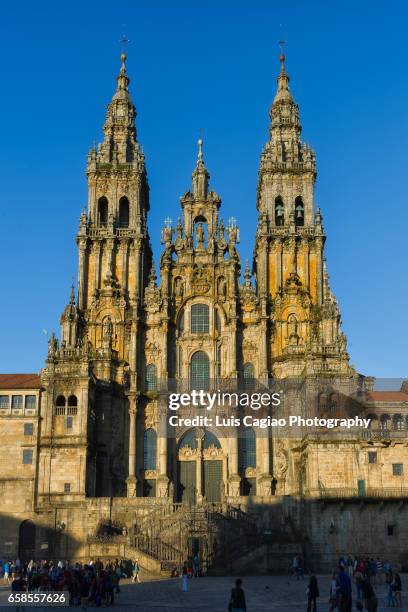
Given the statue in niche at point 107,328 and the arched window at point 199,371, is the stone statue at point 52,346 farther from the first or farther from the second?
the arched window at point 199,371

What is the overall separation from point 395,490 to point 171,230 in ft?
95.6

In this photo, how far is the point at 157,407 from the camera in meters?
66.0

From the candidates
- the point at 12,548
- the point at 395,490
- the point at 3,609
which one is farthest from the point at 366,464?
the point at 3,609

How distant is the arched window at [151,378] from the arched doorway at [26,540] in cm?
1458

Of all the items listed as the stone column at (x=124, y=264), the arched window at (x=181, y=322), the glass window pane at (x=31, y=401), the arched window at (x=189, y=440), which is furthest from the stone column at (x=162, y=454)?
the stone column at (x=124, y=264)

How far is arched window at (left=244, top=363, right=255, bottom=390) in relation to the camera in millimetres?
66081

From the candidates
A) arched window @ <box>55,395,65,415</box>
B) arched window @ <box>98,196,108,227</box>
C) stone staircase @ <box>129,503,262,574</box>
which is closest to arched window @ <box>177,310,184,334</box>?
arched window @ <box>98,196,108,227</box>

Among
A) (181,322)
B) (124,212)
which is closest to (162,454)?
(181,322)

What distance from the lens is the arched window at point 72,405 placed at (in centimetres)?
6081

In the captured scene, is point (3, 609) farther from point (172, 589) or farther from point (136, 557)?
point (136, 557)

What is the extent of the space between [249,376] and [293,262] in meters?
10.7

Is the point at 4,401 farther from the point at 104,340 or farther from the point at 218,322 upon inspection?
the point at 218,322

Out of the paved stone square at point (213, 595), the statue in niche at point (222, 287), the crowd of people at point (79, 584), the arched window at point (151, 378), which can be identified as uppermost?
the statue in niche at point (222, 287)

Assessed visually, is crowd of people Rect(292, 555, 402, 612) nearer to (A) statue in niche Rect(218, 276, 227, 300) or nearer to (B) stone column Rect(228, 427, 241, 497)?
(B) stone column Rect(228, 427, 241, 497)
